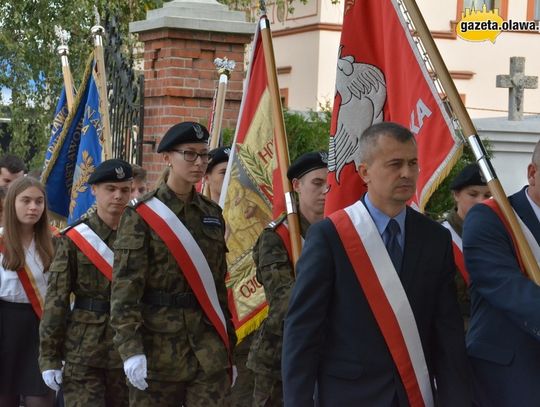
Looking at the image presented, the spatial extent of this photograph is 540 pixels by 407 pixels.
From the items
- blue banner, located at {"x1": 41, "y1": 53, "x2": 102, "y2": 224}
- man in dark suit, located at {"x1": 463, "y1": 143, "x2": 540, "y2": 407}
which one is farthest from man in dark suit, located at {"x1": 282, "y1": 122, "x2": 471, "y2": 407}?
blue banner, located at {"x1": 41, "y1": 53, "x2": 102, "y2": 224}

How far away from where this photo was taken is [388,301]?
188 inches

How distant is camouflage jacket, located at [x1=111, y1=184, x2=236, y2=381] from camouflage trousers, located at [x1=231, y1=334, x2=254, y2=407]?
57.6 inches

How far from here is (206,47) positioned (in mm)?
11203

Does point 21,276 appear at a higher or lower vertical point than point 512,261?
lower

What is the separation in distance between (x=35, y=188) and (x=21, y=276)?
60cm

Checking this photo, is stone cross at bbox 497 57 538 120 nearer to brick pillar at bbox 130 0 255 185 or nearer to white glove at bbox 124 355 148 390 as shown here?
brick pillar at bbox 130 0 255 185

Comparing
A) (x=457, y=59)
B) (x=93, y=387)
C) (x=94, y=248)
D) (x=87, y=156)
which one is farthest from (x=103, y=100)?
(x=457, y=59)

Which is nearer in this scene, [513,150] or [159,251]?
[159,251]

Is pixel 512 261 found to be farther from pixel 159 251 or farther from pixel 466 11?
pixel 466 11

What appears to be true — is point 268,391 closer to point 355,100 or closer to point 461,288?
point 461,288

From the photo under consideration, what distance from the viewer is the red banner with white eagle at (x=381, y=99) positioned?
609 cm

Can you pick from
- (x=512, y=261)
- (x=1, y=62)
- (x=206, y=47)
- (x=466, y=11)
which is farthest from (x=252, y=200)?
(x=466, y=11)

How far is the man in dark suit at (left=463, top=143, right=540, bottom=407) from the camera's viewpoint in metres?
4.93

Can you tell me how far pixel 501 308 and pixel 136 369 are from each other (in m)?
1.99
